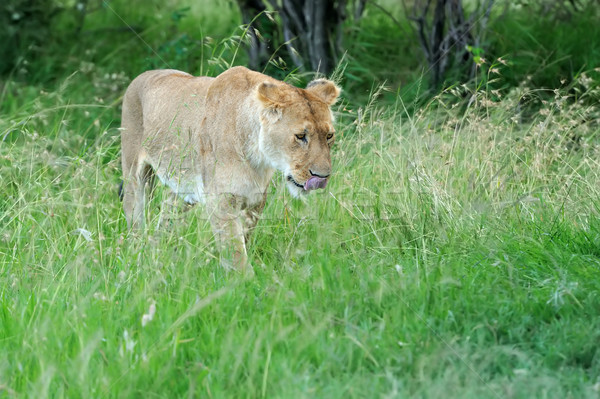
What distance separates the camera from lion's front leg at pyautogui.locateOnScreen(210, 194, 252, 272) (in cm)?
406

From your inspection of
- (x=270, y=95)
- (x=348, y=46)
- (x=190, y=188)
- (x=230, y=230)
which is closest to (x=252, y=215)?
(x=190, y=188)

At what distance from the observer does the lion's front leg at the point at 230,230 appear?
4.06 metres

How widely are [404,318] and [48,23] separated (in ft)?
23.7

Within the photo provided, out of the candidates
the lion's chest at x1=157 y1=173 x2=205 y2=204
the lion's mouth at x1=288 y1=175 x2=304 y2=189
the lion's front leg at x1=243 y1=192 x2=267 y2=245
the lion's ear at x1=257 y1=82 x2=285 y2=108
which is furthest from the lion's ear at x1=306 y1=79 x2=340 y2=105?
the lion's chest at x1=157 y1=173 x2=205 y2=204

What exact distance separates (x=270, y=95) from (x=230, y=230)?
0.72 meters

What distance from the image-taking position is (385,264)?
3980 millimetres

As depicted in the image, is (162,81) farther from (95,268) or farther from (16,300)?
(16,300)

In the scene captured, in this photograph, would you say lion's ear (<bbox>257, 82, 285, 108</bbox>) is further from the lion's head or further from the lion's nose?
the lion's nose

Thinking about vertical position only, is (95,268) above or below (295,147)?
below

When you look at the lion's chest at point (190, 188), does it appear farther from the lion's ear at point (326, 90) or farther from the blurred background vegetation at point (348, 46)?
the blurred background vegetation at point (348, 46)

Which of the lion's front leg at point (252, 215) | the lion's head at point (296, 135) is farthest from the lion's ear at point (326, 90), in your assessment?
the lion's front leg at point (252, 215)

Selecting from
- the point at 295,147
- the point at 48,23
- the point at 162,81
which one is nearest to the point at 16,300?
the point at 295,147

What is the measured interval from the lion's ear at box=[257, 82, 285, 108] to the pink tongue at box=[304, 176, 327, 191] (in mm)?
414

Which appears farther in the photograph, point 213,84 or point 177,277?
point 213,84
